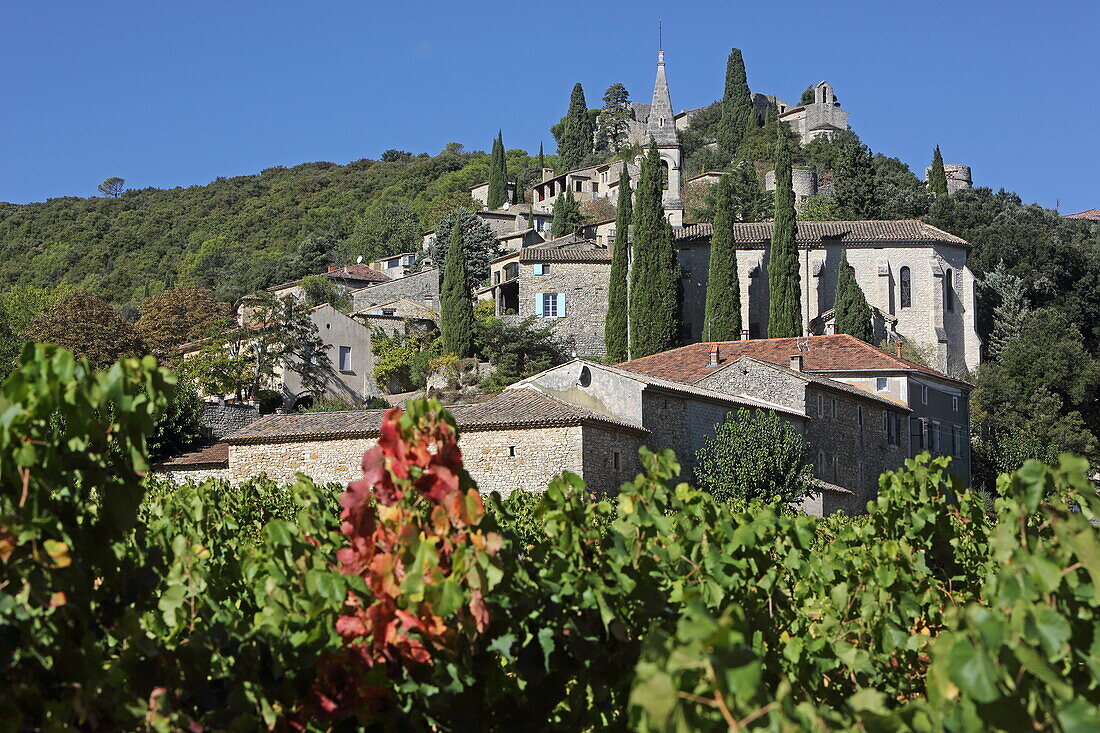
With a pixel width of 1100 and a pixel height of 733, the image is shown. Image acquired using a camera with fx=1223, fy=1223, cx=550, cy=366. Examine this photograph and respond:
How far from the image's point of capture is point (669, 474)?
20.7 ft

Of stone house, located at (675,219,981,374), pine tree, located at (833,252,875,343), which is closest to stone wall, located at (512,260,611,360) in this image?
stone house, located at (675,219,981,374)

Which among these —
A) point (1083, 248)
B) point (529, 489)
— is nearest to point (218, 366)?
point (529, 489)

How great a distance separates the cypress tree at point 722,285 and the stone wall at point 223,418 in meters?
24.8

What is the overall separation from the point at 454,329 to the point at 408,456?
166 feet

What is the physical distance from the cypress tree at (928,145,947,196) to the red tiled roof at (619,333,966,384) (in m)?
38.9

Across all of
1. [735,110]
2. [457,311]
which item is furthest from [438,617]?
[735,110]

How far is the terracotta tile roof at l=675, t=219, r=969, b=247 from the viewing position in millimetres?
65062

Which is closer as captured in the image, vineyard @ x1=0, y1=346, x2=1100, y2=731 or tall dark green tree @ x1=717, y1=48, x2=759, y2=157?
vineyard @ x1=0, y1=346, x2=1100, y2=731

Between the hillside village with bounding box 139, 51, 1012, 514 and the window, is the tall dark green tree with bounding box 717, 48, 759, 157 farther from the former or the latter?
the window

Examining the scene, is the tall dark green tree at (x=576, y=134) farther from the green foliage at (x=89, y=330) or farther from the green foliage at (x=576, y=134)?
the green foliage at (x=89, y=330)

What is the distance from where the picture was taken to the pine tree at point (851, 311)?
5944cm

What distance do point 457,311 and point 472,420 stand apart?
2702 cm

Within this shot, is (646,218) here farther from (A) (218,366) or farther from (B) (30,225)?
(B) (30,225)

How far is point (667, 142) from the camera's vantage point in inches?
3403
